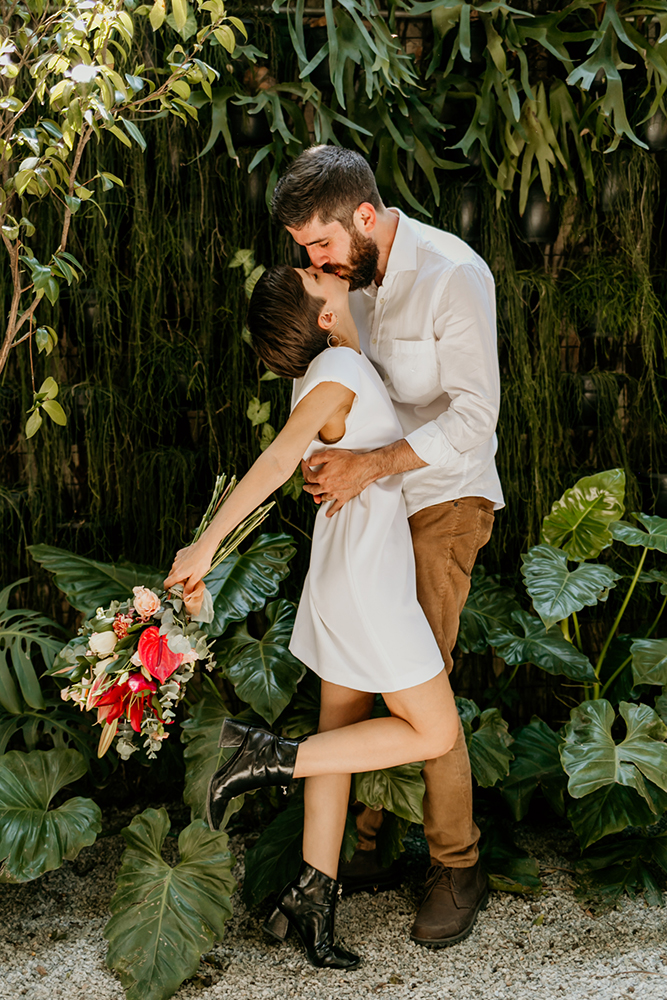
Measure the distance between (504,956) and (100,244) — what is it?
226 centimetres

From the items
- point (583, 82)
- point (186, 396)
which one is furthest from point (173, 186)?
point (583, 82)

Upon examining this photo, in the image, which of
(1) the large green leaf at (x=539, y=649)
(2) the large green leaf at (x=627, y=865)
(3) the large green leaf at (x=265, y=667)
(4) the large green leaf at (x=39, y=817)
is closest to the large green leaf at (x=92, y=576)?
(3) the large green leaf at (x=265, y=667)

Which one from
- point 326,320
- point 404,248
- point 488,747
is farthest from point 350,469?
point 488,747

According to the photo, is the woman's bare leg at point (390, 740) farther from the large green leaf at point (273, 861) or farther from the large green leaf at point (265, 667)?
the large green leaf at point (273, 861)

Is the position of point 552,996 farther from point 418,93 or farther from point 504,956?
point 418,93

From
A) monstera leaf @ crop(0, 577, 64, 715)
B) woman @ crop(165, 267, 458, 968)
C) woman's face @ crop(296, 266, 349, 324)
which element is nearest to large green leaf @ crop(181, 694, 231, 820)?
woman @ crop(165, 267, 458, 968)

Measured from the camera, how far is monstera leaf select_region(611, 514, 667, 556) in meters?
2.21

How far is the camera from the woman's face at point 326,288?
1816 millimetres

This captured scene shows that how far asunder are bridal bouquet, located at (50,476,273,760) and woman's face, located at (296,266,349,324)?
28.4 inches

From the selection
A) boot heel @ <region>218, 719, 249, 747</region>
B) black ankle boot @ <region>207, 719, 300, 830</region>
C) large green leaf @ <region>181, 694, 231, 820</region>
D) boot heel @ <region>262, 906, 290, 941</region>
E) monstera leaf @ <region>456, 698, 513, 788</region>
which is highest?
boot heel @ <region>218, 719, 249, 747</region>

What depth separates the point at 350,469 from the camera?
5.93 feet

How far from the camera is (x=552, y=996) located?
5.89ft

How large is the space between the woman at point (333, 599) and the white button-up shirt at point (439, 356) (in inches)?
4.5

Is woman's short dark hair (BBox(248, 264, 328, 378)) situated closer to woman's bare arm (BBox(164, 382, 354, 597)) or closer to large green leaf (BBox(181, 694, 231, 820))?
woman's bare arm (BBox(164, 382, 354, 597))
